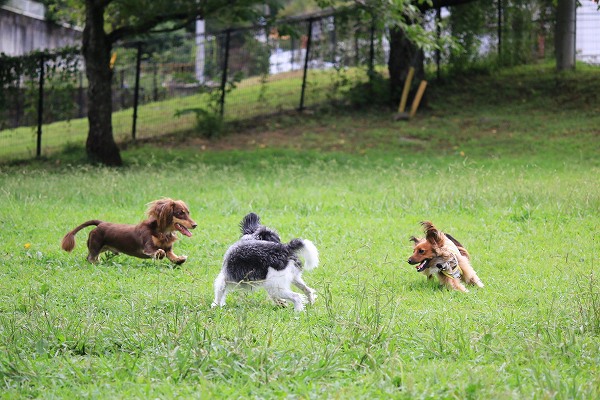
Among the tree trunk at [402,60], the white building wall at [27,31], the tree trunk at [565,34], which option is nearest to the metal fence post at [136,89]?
the tree trunk at [402,60]

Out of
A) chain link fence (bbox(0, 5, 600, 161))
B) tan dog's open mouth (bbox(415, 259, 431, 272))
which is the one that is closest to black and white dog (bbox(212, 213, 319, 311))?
tan dog's open mouth (bbox(415, 259, 431, 272))

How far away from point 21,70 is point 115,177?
7.45m

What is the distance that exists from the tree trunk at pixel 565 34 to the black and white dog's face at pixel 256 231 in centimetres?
1866

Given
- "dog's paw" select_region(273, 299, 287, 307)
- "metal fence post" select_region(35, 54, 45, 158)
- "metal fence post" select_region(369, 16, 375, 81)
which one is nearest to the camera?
"dog's paw" select_region(273, 299, 287, 307)

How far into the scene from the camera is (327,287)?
20.7ft

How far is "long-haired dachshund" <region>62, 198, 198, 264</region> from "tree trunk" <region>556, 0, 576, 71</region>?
18.0m

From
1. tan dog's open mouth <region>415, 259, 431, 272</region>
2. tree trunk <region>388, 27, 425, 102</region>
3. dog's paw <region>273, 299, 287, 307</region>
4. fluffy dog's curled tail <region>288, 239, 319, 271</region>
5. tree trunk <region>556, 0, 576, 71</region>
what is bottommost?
dog's paw <region>273, 299, 287, 307</region>

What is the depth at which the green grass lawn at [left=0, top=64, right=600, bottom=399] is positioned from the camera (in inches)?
197

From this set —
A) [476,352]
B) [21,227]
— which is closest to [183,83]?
[21,227]

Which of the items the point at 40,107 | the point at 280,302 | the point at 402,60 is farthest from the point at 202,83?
the point at 280,302

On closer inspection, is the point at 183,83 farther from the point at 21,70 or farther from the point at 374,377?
the point at 374,377

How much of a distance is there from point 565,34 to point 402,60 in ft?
15.8

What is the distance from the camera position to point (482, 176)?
13.4m

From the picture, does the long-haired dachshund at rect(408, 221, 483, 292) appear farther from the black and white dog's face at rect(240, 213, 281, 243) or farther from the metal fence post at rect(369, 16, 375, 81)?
the metal fence post at rect(369, 16, 375, 81)
